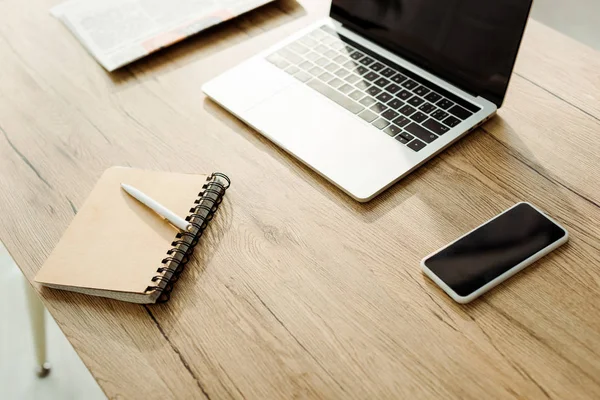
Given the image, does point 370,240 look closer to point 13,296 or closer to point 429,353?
point 429,353

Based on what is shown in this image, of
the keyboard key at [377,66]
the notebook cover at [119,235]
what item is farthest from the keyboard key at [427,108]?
the notebook cover at [119,235]

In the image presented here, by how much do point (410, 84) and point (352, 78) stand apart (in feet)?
0.29

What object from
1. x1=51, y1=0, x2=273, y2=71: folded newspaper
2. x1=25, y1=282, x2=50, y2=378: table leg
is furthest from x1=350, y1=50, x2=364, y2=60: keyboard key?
x1=25, y1=282, x2=50, y2=378: table leg

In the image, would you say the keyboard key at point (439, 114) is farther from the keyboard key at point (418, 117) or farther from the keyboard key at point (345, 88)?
the keyboard key at point (345, 88)

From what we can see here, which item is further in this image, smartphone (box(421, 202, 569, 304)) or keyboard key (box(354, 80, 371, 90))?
keyboard key (box(354, 80, 371, 90))

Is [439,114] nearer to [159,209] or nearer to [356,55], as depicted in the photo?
[356,55]

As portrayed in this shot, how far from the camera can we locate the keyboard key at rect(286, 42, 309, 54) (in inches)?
39.0

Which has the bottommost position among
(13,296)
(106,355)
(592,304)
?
(13,296)

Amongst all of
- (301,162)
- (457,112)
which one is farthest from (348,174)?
(457,112)

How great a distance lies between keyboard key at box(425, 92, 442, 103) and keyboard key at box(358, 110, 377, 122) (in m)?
0.08

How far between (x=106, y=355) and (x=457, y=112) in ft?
1.82

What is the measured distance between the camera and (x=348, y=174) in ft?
2.65

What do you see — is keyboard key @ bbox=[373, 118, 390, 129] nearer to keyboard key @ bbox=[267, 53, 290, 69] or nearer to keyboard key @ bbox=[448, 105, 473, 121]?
keyboard key @ bbox=[448, 105, 473, 121]

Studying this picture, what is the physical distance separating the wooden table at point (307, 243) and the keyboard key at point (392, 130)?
0.22 feet
